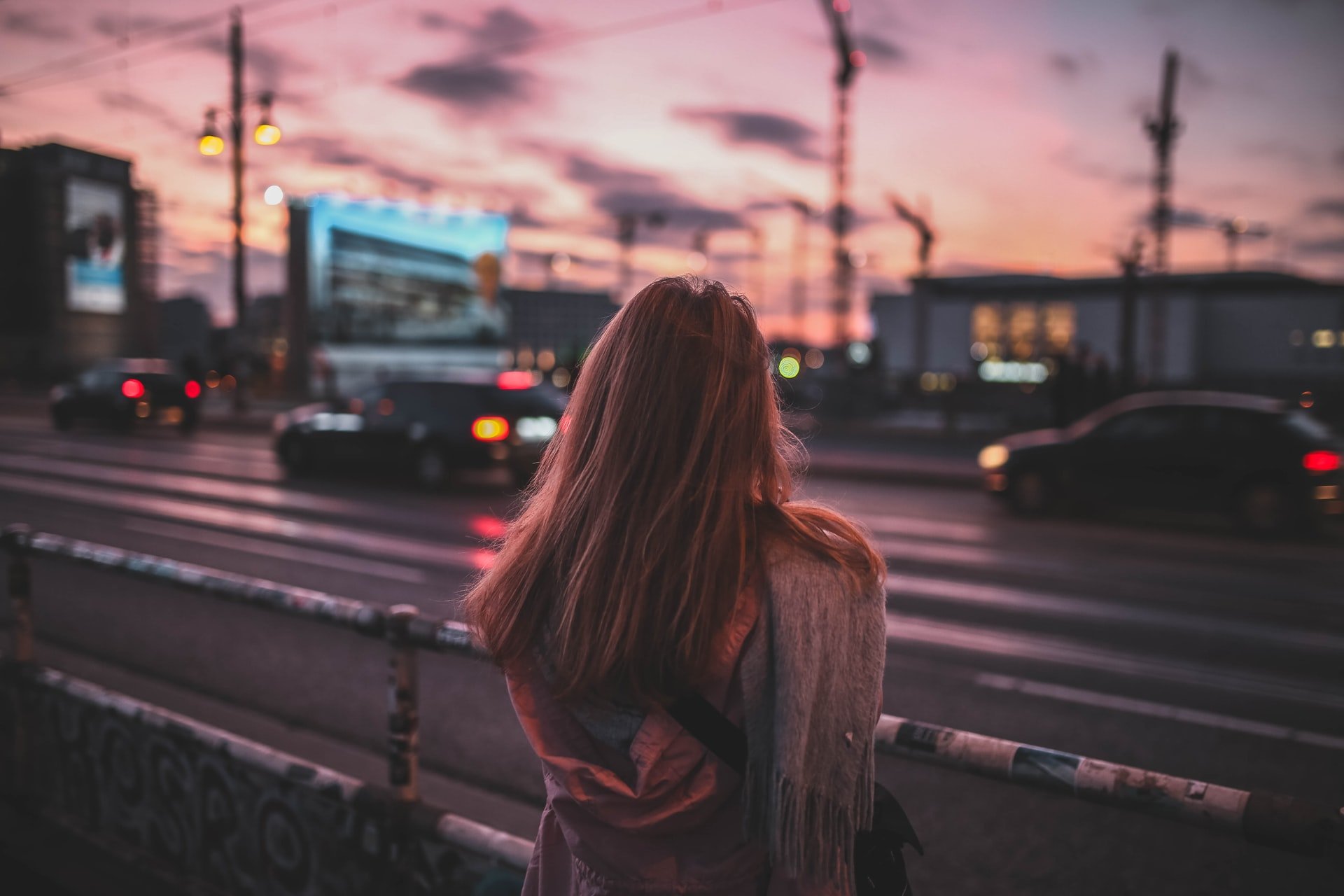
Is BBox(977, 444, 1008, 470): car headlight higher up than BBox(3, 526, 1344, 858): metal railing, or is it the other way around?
BBox(3, 526, 1344, 858): metal railing

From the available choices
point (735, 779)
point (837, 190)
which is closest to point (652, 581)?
point (735, 779)

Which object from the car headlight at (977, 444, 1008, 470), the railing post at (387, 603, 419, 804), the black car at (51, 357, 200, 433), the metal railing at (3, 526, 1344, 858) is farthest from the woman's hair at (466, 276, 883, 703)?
the black car at (51, 357, 200, 433)

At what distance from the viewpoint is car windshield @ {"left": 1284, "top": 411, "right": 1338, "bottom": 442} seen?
11320mm

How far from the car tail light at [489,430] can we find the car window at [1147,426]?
809cm

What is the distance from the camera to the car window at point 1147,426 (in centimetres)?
1208

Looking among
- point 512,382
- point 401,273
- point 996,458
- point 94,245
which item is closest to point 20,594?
point 512,382

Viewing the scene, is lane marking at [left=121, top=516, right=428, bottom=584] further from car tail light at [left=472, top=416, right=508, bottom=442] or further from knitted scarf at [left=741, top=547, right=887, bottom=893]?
knitted scarf at [left=741, top=547, right=887, bottom=893]

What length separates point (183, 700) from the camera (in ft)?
17.6

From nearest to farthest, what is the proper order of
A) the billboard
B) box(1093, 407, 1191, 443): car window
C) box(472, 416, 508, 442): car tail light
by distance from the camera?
box(1093, 407, 1191, 443): car window → box(472, 416, 508, 442): car tail light → the billboard

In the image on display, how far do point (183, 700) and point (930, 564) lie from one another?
6701mm

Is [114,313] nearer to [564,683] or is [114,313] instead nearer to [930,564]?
[930,564]

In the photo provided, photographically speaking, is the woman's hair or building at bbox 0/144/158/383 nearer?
the woman's hair

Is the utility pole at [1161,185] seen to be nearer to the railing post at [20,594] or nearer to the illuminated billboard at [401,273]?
the railing post at [20,594]

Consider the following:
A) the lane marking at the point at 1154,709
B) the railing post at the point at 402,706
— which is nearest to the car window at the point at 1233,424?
the lane marking at the point at 1154,709
